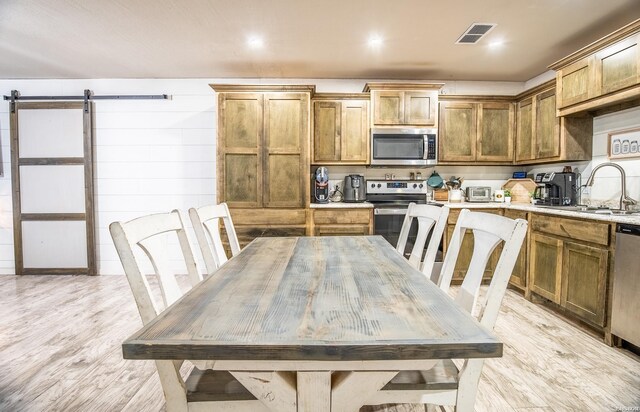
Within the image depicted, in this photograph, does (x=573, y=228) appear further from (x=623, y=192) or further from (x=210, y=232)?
(x=210, y=232)

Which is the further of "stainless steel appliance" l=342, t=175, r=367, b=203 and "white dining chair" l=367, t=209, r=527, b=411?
"stainless steel appliance" l=342, t=175, r=367, b=203

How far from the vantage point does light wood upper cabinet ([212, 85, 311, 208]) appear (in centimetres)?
365

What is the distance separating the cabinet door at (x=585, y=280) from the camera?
2455 mm

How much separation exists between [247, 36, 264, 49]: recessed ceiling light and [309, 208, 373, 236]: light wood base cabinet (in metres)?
1.75

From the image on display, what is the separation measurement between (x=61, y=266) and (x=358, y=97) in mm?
4310

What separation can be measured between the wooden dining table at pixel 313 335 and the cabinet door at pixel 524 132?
11.4ft

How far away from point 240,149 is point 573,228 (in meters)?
3.16

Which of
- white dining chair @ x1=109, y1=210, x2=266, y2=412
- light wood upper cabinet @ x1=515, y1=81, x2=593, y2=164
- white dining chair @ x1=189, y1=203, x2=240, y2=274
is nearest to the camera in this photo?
white dining chair @ x1=109, y1=210, x2=266, y2=412

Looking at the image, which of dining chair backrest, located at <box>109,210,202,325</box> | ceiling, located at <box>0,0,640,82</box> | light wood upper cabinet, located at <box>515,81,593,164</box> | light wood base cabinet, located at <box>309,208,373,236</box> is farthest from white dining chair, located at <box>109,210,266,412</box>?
light wood upper cabinet, located at <box>515,81,593,164</box>

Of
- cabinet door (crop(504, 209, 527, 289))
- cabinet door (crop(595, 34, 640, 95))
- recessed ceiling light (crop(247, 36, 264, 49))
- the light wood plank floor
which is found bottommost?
the light wood plank floor

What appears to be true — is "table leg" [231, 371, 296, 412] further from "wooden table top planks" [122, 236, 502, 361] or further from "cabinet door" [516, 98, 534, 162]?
"cabinet door" [516, 98, 534, 162]

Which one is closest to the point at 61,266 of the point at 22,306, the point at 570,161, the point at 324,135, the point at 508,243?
the point at 22,306

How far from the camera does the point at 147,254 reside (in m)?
1.19

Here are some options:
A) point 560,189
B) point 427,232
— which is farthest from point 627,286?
point 427,232
